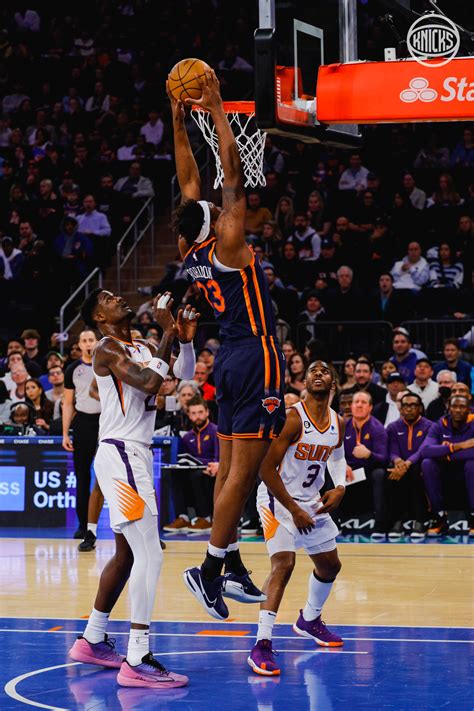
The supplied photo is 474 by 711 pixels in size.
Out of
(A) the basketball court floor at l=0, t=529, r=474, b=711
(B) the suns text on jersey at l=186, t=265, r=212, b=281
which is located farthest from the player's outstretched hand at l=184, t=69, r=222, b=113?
(A) the basketball court floor at l=0, t=529, r=474, b=711

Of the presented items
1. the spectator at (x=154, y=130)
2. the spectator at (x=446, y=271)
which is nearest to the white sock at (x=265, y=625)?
the spectator at (x=446, y=271)

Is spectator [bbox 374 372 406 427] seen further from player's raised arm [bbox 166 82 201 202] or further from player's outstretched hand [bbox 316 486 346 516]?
player's raised arm [bbox 166 82 201 202]

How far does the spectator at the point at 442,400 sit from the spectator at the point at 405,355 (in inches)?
36.2

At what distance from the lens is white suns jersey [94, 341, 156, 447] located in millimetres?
7047

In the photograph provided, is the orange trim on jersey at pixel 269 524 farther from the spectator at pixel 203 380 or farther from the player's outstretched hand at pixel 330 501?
the spectator at pixel 203 380

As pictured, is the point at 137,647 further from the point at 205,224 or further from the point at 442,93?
the point at 442,93

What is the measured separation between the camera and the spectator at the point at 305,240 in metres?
17.3

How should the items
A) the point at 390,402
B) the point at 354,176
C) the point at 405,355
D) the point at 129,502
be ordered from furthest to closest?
the point at 354,176 < the point at 405,355 < the point at 390,402 < the point at 129,502

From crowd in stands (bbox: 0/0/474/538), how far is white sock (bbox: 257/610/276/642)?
4.31 meters

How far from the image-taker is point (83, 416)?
1201 cm

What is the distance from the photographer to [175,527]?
13266 millimetres

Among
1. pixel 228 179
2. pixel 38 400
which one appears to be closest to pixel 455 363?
pixel 38 400

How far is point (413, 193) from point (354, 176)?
1.18m

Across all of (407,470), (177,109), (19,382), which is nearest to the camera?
(177,109)
